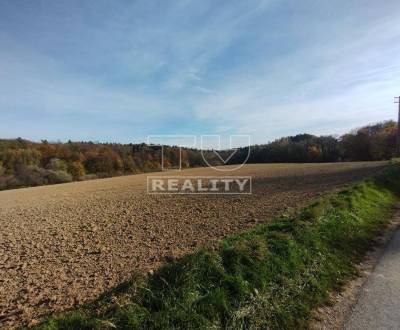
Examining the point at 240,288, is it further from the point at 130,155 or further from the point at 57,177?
the point at 130,155

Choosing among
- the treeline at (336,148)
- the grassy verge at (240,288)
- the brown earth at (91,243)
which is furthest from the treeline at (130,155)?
the grassy verge at (240,288)

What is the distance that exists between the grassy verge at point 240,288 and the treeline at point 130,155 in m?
53.9

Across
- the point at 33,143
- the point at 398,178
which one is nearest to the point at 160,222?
the point at 398,178

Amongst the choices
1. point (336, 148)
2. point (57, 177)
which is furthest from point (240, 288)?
point (336, 148)

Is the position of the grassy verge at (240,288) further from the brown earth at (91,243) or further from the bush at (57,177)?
the bush at (57,177)

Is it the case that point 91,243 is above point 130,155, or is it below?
below

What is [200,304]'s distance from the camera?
4.30 meters

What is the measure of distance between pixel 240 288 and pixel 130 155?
8301 centimetres

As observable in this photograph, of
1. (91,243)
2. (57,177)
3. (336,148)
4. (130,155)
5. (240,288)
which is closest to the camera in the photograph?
(240,288)

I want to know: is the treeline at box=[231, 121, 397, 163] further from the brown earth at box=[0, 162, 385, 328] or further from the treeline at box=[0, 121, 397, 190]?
the brown earth at box=[0, 162, 385, 328]

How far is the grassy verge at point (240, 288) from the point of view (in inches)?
160

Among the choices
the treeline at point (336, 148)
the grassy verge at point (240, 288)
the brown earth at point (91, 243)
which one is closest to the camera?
the grassy verge at point (240, 288)

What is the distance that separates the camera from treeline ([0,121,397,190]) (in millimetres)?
64062

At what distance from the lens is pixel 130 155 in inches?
3351
